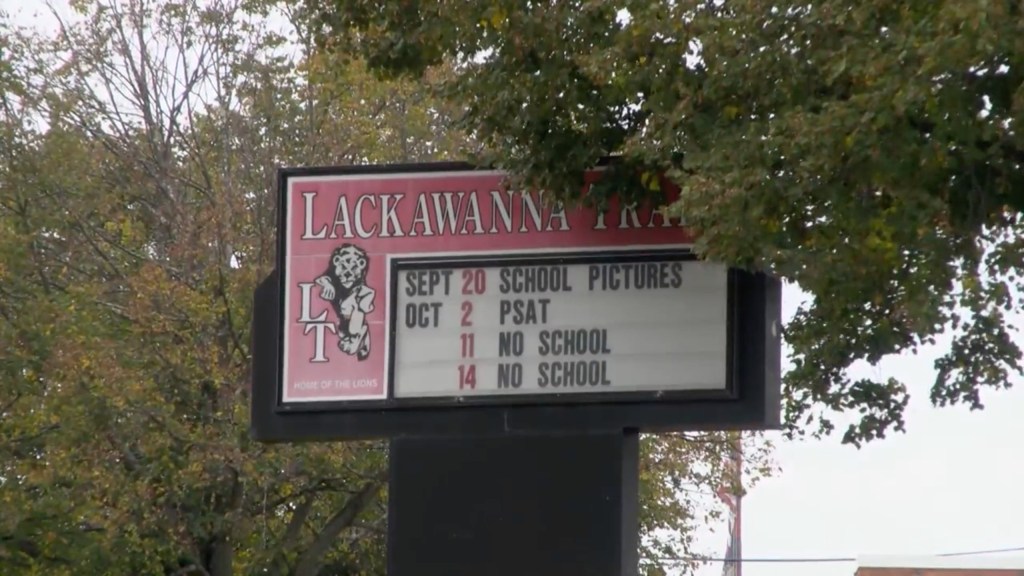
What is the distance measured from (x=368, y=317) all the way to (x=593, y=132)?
179 cm

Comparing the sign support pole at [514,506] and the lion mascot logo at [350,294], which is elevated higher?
the lion mascot logo at [350,294]

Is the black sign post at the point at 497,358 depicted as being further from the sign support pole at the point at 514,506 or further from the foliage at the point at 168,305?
the foliage at the point at 168,305

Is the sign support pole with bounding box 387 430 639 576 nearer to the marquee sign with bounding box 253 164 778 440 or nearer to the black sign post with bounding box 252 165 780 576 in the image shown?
the black sign post with bounding box 252 165 780 576

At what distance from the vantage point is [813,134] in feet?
29.0

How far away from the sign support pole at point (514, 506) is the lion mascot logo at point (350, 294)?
70 cm

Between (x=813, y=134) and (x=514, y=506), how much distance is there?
3.12 metres

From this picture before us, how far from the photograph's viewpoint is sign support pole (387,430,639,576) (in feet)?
34.6

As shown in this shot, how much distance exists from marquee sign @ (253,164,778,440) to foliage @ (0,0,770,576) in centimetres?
785

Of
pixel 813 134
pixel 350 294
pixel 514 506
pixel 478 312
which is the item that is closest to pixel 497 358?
pixel 478 312

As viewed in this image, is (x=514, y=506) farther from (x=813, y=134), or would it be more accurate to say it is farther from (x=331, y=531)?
(x=331, y=531)

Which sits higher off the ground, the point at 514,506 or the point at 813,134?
the point at 813,134

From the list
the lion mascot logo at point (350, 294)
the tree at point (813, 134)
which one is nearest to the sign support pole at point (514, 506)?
the lion mascot logo at point (350, 294)

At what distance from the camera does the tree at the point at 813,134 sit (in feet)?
29.0

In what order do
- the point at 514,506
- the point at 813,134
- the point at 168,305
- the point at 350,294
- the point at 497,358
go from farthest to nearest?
the point at 168,305
the point at 350,294
the point at 497,358
the point at 514,506
the point at 813,134
